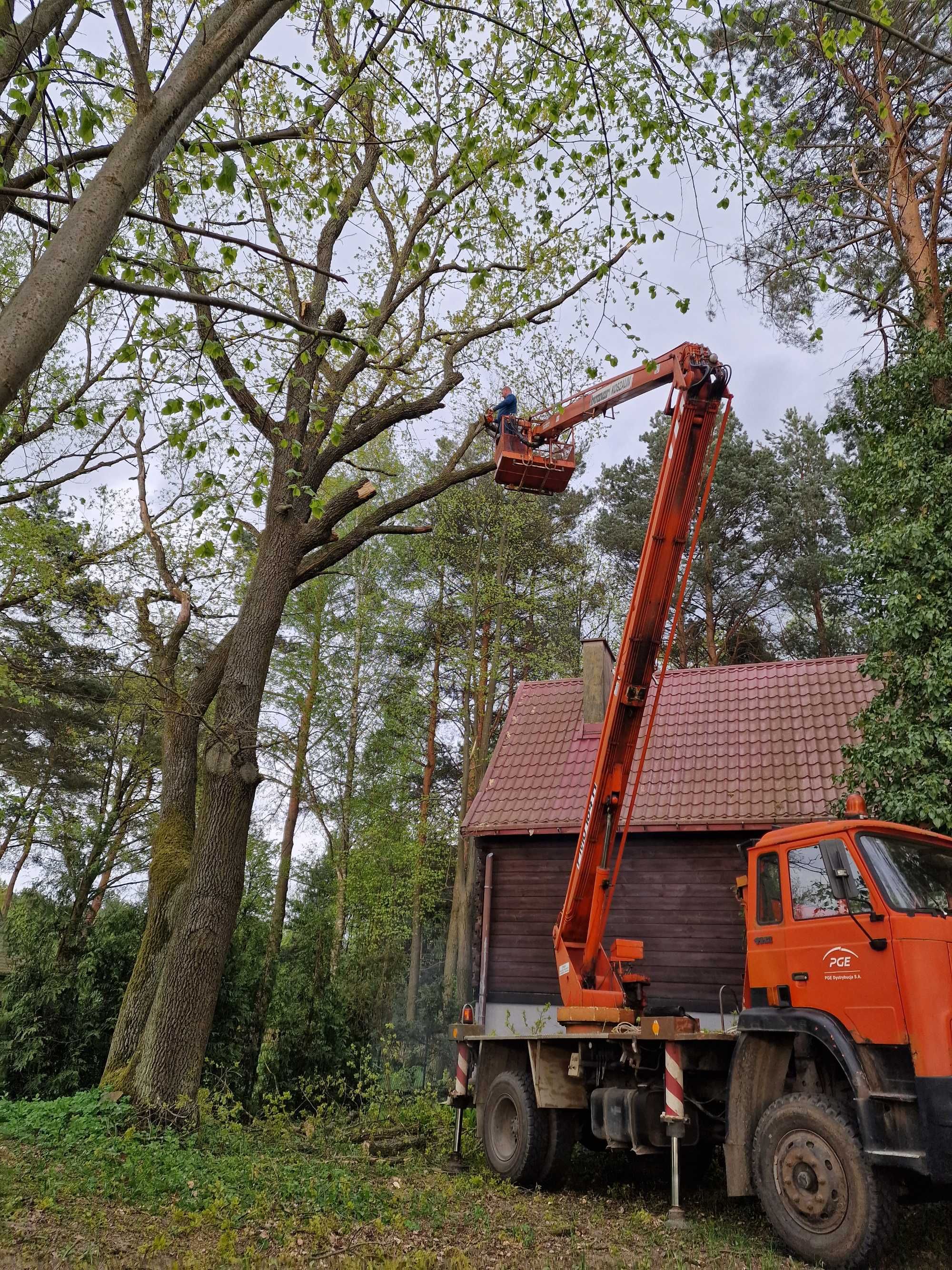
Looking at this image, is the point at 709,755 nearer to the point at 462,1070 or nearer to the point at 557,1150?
the point at 462,1070

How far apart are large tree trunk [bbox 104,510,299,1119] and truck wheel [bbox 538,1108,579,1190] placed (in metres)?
3.36

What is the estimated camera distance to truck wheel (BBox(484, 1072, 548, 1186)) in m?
8.70

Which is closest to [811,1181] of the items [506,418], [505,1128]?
[505,1128]

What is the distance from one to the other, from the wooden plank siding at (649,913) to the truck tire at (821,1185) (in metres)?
6.66

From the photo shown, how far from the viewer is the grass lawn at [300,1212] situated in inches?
215

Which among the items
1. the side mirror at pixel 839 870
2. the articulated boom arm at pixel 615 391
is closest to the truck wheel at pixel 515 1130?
the side mirror at pixel 839 870

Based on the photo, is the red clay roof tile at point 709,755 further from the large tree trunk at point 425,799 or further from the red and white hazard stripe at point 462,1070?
the large tree trunk at point 425,799

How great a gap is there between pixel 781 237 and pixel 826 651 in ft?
50.3

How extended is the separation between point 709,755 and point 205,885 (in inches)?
354

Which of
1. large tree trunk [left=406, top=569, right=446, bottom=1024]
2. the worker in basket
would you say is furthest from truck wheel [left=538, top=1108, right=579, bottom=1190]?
large tree trunk [left=406, top=569, right=446, bottom=1024]

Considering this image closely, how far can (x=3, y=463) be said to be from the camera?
442 inches

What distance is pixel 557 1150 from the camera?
8.76m

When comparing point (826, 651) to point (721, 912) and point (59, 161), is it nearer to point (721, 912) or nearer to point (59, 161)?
point (721, 912)

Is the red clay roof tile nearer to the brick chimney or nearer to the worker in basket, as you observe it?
the brick chimney
